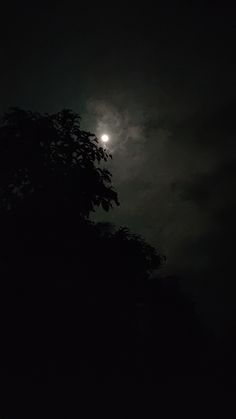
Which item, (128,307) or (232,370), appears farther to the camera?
(232,370)

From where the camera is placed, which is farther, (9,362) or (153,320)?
(153,320)

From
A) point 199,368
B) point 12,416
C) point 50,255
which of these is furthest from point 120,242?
point 199,368

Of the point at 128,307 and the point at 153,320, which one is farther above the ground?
the point at 153,320

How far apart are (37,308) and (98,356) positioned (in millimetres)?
2569

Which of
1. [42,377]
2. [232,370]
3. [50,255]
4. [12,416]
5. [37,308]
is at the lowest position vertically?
[12,416]

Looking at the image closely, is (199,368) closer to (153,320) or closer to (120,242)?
(153,320)

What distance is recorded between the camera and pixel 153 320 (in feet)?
81.7

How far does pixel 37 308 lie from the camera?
40.9 feet

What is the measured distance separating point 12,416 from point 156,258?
7.93 meters

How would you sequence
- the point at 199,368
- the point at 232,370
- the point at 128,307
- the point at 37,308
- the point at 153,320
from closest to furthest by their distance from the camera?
the point at 37,308, the point at 128,307, the point at 153,320, the point at 199,368, the point at 232,370

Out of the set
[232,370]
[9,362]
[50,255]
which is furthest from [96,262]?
[232,370]

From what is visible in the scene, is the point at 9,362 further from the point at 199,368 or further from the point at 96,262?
the point at 199,368

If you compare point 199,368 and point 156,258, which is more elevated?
point 199,368

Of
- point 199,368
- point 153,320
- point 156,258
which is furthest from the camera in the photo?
point 199,368
